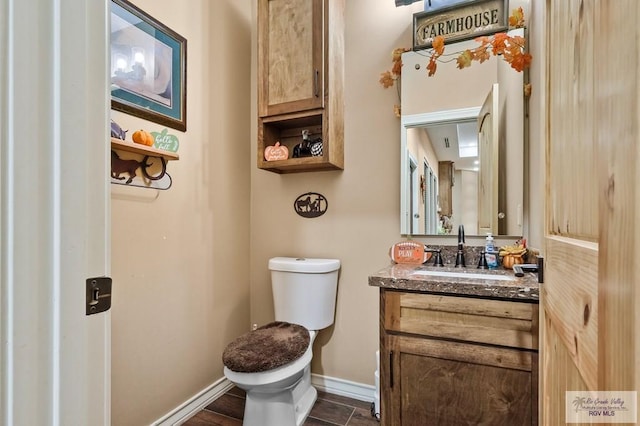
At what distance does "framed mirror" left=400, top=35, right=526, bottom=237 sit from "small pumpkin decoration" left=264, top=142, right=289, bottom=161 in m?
0.67

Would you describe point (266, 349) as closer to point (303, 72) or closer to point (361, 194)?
point (361, 194)

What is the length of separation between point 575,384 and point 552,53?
2.33ft

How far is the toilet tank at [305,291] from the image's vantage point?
1.74 meters

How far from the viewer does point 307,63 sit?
1.67m

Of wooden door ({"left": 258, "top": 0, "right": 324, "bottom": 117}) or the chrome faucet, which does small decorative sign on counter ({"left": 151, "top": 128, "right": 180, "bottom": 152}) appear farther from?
the chrome faucet

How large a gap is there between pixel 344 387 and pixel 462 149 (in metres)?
1.51

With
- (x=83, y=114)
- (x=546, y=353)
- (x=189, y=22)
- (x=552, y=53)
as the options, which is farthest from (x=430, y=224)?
(x=189, y=22)

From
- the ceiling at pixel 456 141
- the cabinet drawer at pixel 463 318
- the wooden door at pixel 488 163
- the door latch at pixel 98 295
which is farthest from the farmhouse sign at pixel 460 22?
the door latch at pixel 98 295

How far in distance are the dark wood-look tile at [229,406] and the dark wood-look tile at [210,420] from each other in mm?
31

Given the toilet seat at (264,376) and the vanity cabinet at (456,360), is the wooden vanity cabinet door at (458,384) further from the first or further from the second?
the toilet seat at (264,376)

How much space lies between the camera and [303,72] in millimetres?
1682

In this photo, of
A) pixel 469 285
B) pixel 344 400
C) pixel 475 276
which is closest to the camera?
pixel 469 285

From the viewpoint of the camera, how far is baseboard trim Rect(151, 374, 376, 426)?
1.58 metres

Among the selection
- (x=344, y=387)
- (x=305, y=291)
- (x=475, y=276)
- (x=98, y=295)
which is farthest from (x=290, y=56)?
(x=344, y=387)
